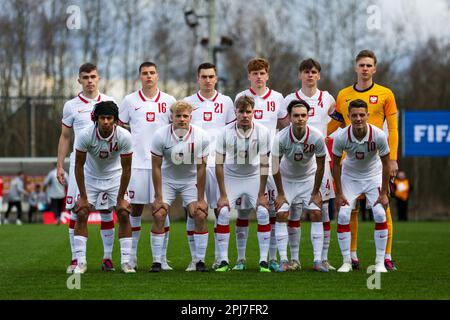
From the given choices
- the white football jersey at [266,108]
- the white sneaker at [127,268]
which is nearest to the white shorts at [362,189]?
the white football jersey at [266,108]

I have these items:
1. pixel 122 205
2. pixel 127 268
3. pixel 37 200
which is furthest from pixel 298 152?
pixel 37 200

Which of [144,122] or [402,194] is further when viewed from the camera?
[402,194]

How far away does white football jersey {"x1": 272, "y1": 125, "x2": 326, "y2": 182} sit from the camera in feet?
38.0

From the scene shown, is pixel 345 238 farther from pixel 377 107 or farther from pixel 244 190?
pixel 377 107

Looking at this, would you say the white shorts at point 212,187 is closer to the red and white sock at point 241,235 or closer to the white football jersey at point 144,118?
the red and white sock at point 241,235

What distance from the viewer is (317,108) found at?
40.2 ft

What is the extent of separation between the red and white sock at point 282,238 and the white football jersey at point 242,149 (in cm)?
69

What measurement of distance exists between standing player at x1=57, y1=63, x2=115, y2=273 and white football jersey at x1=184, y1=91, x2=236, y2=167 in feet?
3.67

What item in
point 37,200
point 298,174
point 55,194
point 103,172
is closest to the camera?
point 103,172

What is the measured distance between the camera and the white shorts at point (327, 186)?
12055 mm

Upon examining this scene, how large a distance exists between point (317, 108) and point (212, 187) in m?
1.65

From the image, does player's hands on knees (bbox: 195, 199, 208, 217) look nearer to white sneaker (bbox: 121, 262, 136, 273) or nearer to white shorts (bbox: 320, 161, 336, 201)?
white sneaker (bbox: 121, 262, 136, 273)
